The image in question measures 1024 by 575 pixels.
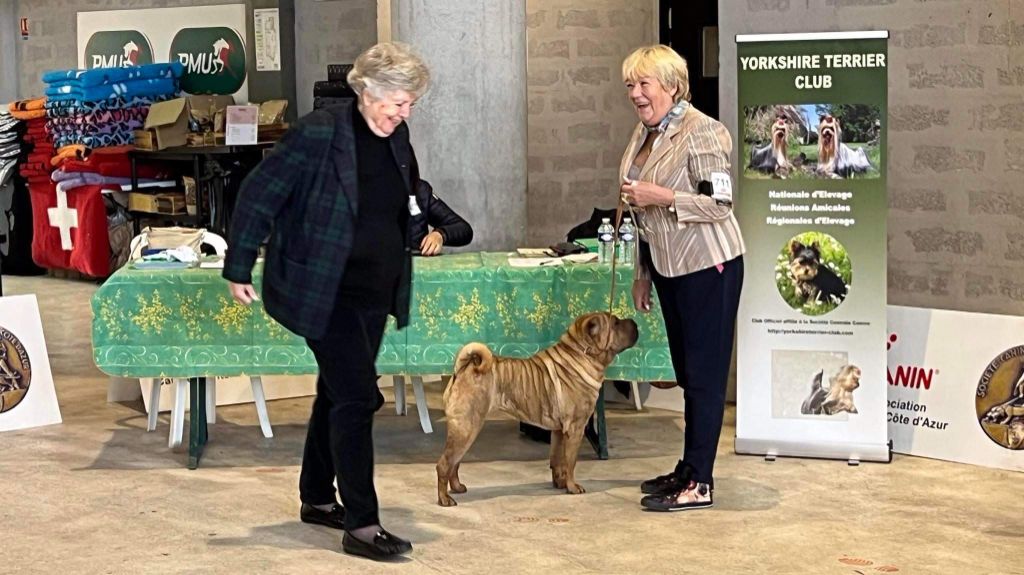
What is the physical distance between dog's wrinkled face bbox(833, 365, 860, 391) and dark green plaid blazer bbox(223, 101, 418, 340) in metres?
2.30

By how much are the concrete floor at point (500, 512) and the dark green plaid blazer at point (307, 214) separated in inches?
33.0

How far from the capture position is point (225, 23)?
39.2 feet

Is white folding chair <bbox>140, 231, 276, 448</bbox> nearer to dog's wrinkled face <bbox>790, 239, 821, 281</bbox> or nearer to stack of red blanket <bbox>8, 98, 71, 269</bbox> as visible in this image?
dog's wrinkled face <bbox>790, 239, 821, 281</bbox>

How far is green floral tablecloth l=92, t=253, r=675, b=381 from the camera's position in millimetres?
5746

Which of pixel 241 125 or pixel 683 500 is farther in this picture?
pixel 241 125

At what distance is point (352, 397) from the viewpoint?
4480mm

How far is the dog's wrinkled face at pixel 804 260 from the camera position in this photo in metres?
5.85

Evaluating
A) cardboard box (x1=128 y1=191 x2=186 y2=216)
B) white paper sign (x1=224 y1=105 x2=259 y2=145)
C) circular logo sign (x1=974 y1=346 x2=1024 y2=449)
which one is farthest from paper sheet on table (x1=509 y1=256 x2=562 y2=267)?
cardboard box (x1=128 y1=191 x2=186 y2=216)

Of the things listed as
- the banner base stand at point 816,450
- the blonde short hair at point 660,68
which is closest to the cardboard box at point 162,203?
the banner base stand at point 816,450

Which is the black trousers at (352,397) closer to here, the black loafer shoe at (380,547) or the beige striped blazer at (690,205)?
the black loafer shoe at (380,547)

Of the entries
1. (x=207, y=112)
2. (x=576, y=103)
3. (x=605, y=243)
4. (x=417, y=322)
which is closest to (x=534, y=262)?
(x=605, y=243)

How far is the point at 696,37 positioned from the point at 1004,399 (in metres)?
4.64

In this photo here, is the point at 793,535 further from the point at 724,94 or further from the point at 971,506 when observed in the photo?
the point at 724,94

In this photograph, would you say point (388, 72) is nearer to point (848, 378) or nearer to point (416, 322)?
point (416, 322)
